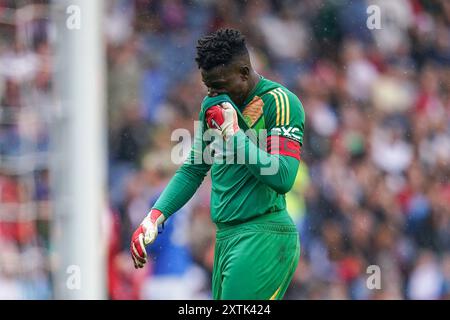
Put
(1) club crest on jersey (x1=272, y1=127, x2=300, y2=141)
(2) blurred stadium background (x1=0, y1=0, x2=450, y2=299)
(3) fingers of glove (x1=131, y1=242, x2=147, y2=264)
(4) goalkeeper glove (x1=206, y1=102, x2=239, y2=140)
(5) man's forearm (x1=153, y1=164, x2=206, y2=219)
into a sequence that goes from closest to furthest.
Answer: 1. (4) goalkeeper glove (x1=206, y1=102, x2=239, y2=140)
2. (1) club crest on jersey (x1=272, y1=127, x2=300, y2=141)
3. (3) fingers of glove (x1=131, y1=242, x2=147, y2=264)
4. (5) man's forearm (x1=153, y1=164, x2=206, y2=219)
5. (2) blurred stadium background (x1=0, y1=0, x2=450, y2=299)

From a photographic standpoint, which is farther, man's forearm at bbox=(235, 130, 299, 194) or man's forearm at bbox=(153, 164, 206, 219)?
man's forearm at bbox=(153, 164, 206, 219)

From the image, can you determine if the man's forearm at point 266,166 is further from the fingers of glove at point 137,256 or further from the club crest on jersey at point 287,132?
the fingers of glove at point 137,256

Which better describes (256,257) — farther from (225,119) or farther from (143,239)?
(225,119)

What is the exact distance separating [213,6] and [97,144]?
12.1 ft

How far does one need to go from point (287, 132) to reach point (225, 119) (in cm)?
32

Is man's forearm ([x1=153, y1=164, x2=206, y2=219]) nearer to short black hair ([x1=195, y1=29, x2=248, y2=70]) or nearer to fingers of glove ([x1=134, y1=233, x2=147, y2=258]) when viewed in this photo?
fingers of glove ([x1=134, y1=233, x2=147, y2=258])

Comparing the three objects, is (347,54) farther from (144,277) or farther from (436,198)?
(144,277)

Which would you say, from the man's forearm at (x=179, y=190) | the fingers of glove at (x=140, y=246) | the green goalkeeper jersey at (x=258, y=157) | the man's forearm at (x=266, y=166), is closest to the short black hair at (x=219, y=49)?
the green goalkeeper jersey at (x=258, y=157)

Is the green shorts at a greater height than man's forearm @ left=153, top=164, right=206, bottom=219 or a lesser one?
lesser

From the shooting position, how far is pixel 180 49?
1012cm

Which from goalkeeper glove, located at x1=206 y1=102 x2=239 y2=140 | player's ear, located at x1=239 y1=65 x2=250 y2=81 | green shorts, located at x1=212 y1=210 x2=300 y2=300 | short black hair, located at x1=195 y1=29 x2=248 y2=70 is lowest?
green shorts, located at x1=212 y1=210 x2=300 y2=300

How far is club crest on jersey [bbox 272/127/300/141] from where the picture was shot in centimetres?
494

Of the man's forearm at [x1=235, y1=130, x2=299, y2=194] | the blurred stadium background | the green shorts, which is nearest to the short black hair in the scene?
the man's forearm at [x1=235, y1=130, x2=299, y2=194]
